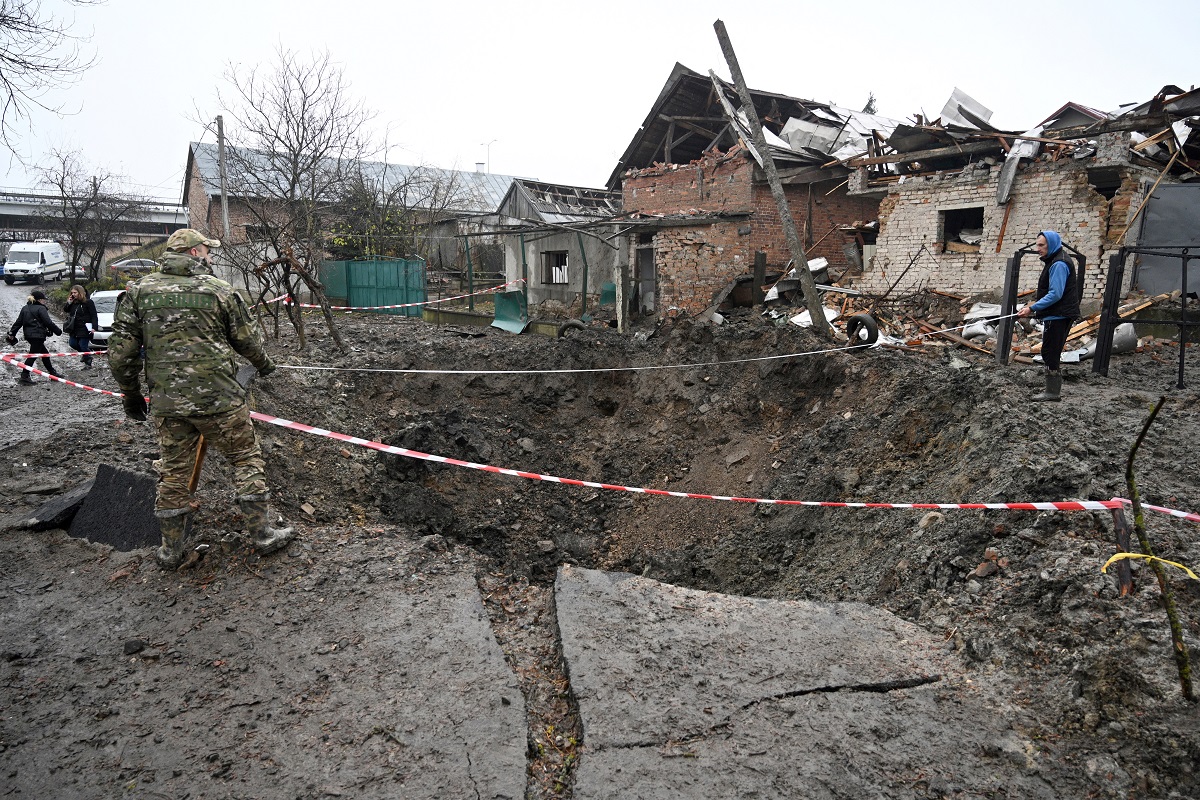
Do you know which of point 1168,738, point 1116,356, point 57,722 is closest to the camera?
point 1168,738

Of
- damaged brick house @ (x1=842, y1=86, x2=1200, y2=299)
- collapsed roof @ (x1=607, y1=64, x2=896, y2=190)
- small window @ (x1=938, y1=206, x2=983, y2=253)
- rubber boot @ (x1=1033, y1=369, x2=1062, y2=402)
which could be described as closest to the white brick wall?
damaged brick house @ (x1=842, y1=86, x2=1200, y2=299)

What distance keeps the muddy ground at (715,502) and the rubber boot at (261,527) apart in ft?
0.31

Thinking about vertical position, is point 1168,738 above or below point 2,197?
below

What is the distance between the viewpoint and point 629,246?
16578 mm

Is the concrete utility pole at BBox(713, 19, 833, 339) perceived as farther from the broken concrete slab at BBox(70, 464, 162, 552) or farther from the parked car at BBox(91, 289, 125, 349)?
the parked car at BBox(91, 289, 125, 349)

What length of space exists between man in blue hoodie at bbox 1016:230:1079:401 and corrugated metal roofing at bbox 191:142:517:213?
1003 inches

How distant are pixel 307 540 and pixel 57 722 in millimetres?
1554

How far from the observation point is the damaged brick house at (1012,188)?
1076 cm

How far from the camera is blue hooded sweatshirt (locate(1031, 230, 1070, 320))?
6449 mm

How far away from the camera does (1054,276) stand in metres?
6.48

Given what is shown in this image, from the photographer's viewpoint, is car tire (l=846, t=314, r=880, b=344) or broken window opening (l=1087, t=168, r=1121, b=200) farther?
broken window opening (l=1087, t=168, r=1121, b=200)

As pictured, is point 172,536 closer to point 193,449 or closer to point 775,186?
point 193,449

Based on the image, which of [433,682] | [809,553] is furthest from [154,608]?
[809,553]

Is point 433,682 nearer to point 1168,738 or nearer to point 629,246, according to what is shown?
point 1168,738
